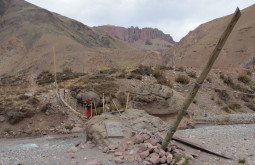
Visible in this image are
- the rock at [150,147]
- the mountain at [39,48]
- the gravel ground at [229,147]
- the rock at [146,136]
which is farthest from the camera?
the mountain at [39,48]

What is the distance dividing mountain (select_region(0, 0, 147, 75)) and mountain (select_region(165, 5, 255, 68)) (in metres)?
15.3

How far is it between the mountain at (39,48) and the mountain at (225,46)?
15283mm

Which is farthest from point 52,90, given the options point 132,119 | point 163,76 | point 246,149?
point 246,149

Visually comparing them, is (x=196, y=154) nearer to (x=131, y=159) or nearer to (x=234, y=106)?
(x=131, y=159)

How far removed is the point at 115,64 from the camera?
84.1 m

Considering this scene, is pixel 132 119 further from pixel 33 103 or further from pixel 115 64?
pixel 115 64

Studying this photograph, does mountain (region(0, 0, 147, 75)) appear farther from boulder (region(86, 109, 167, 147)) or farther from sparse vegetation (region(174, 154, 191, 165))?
sparse vegetation (region(174, 154, 191, 165))

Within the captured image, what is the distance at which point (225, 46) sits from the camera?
74.6 meters

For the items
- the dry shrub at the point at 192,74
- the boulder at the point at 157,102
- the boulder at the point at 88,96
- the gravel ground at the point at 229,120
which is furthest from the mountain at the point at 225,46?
the boulder at the point at 157,102

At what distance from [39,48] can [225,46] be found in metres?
53.8

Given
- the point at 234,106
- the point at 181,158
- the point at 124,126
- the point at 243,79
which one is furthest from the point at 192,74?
the point at 181,158

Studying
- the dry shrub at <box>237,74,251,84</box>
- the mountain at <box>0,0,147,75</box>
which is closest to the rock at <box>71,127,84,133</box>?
the dry shrub at <box>237,74,251,84</box>

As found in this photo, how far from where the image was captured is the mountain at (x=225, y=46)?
68.1 metres

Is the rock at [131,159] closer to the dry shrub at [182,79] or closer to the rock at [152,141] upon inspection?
the rock at [152,141]
